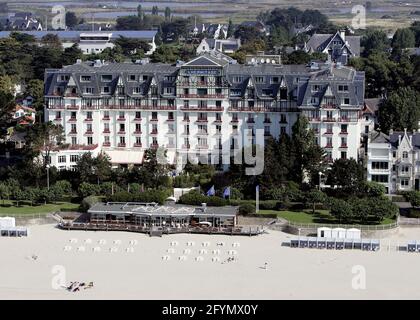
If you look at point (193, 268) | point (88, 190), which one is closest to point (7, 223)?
point (88, 190)

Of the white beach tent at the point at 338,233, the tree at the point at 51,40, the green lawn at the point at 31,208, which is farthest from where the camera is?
the tree at the point at 51,40

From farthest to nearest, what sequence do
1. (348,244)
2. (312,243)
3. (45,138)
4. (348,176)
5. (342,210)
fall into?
(45,138)
(348,176)
(342,210)
(312,243)
(348,244)

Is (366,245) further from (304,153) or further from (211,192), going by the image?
(211,192)

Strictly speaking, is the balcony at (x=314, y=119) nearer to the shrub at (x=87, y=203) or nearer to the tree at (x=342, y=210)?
the tree at (x=342, y=210)

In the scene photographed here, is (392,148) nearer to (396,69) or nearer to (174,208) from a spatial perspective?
(174,208)

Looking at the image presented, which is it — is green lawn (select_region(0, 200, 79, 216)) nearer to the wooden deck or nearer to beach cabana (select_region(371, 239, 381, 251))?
the wooden deck

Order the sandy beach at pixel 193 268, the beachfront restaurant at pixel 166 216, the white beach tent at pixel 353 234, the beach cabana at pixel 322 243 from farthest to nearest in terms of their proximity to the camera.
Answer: the beachfront restaurant at pixel 166 216
the white beach tent at pixel 353 234
the beach cabana at pixel 322 243
the sandy beach at pixel 193 268

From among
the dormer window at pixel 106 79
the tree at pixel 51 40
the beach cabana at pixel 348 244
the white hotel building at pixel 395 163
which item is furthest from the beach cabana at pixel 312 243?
the tree at pixel 51 40
